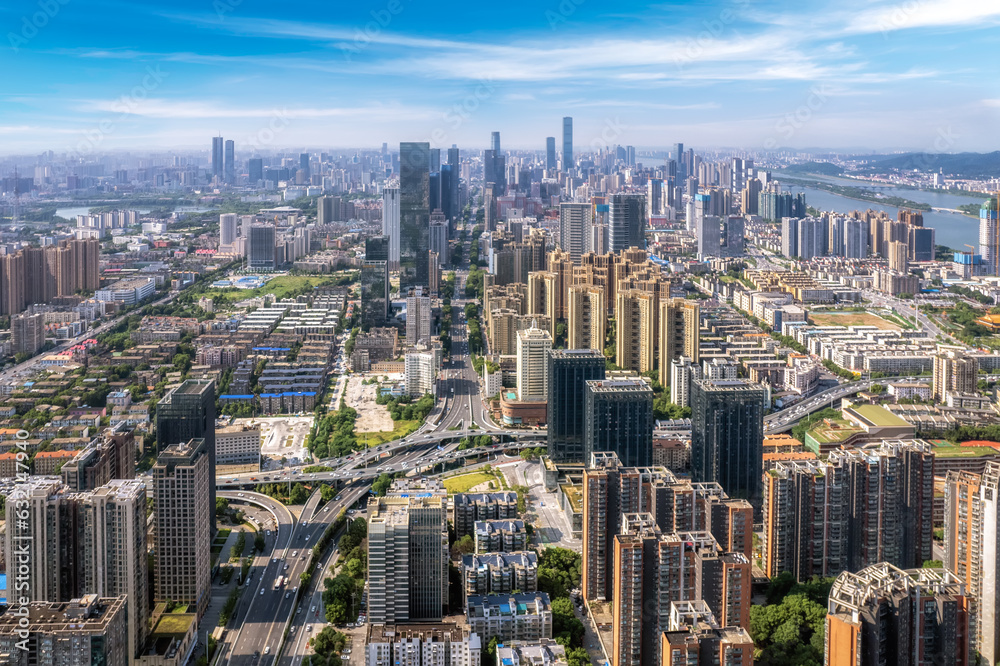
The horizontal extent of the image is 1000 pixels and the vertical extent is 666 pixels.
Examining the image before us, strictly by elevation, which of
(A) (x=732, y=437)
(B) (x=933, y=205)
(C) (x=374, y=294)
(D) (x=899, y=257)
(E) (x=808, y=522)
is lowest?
(E) (x=808, y=522)

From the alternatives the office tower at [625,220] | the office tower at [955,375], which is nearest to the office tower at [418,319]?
the office tower at [625,220]

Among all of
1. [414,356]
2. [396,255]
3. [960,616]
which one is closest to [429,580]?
[960,616]

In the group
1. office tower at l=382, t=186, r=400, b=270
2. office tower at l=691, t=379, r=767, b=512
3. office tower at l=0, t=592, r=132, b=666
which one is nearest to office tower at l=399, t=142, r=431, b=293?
office tower at l=382, t=186, r=400, b=270

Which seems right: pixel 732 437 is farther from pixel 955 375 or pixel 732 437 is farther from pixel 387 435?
pixel 955 375

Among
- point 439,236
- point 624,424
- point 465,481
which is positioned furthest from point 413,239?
point 624,424

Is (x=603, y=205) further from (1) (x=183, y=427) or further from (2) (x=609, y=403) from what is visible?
(1) (x=183, y=427)

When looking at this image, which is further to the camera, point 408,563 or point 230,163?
point 230,163
